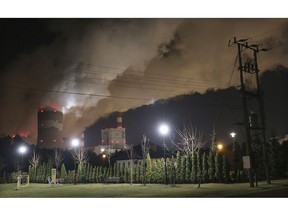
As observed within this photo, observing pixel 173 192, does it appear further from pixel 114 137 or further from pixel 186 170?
pixel 114 137

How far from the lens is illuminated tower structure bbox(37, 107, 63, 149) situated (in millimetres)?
71812

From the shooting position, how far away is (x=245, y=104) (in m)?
19.6

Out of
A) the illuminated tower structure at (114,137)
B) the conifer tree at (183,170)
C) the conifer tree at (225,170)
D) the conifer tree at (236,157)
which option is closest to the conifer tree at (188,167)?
the conifer tree at (183,170)

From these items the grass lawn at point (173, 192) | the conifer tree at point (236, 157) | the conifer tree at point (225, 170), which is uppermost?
the conifer tree at point (236, 157)

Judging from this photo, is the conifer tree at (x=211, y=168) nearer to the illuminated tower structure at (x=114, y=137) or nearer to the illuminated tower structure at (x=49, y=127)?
the illuminated tower structure at (x=49, y=127)

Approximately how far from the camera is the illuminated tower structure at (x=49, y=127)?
71.8 metres

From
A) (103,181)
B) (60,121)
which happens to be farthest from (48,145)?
(103,181)

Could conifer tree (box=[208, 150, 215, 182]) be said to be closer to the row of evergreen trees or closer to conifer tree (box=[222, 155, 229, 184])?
the row of evergreen trees


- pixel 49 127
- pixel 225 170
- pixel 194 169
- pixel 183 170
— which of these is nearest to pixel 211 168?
pixel 225 170

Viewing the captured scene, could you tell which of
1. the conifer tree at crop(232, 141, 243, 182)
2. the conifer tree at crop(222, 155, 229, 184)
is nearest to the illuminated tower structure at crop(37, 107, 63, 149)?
the conifer tree at crop(232, 141, 243, 182)

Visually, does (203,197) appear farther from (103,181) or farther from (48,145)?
(48,145)

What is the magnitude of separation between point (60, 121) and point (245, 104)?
196 feet

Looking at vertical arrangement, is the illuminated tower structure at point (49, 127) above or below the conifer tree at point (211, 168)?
above

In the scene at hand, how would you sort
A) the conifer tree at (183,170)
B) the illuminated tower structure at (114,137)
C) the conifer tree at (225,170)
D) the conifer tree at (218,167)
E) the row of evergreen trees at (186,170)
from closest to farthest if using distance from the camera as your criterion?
the conifer tree at (225,170) → the conifer tree at (218,167) → the row of evergreen trees at (186,170) → the conifer tree at (183,170) → the illuminated tower structure at (114,137)
